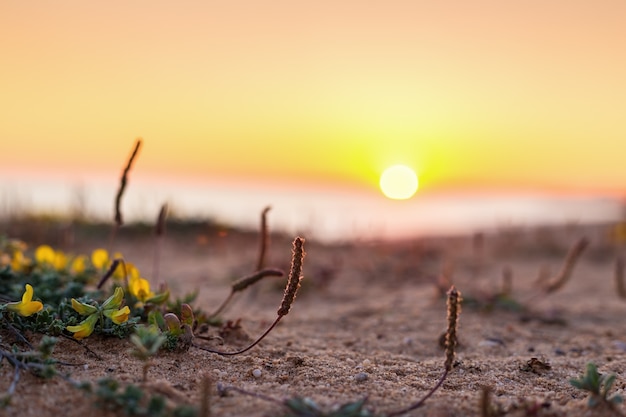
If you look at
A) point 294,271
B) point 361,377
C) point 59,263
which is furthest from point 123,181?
point 361,377

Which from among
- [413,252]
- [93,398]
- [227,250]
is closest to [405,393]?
[93,398]

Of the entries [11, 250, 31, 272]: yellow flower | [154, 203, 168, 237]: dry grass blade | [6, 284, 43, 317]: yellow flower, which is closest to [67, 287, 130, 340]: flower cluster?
[6, 284, 43, 317]: yellow flower

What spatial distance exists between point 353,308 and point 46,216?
531cm

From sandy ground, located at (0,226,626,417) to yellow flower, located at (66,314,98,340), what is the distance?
0.07m

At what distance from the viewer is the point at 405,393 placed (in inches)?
90.8

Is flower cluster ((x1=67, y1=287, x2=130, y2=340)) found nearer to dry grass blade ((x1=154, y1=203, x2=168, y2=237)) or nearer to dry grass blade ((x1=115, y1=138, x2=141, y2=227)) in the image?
dry grass blade ((x1=115, y1=138, x2=141, y2=227))

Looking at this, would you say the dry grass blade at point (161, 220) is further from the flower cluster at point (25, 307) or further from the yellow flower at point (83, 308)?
the flower cluster at point (25, 307)

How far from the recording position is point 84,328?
2424 millimetres

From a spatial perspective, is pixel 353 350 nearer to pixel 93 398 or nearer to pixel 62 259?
pixel 93 398

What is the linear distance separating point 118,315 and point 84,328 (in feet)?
0.44

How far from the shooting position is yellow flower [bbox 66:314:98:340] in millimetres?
2404

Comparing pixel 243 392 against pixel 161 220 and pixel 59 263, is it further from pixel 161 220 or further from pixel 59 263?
pixel 59 263

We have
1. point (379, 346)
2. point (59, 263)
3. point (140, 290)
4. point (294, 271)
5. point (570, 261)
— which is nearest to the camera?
point (294, 271)

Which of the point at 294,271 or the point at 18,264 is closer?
the point at 294,271
